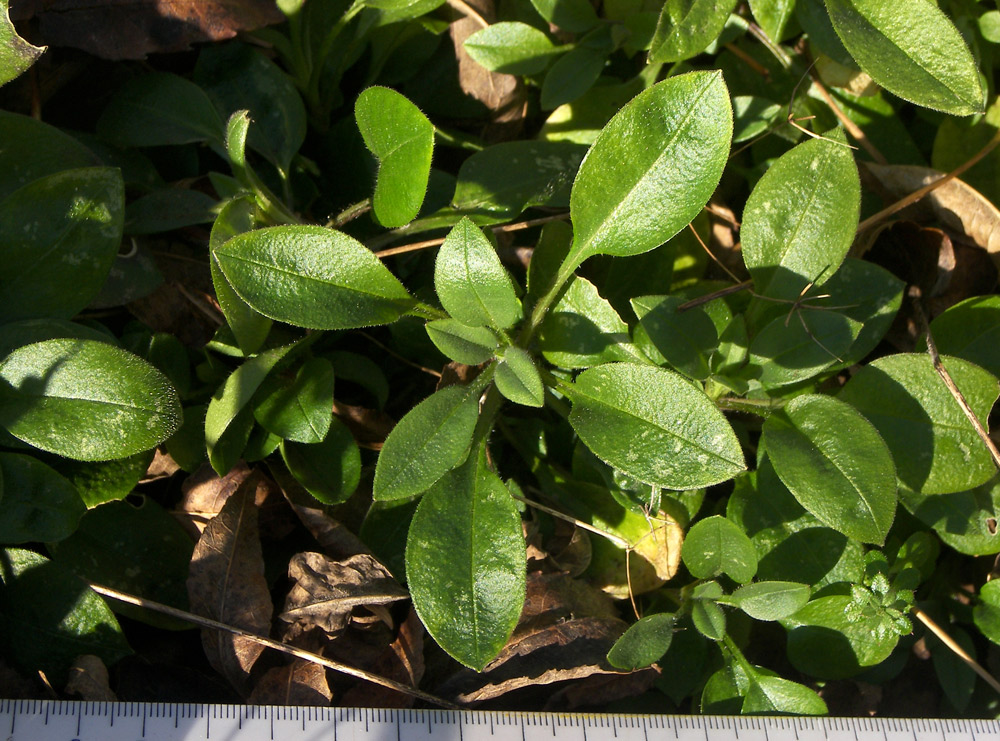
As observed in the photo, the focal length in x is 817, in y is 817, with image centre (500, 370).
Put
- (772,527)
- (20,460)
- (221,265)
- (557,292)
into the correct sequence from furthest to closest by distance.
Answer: (772,527), (557,292), (20,460), (221,265)

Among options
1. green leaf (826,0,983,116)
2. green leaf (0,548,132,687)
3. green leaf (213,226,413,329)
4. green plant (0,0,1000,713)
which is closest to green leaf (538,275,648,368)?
green plant (0,0,1000,713)

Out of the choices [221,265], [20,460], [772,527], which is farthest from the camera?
[772,527]

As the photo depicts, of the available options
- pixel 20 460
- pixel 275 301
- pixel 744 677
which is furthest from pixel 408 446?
pixel 744 677

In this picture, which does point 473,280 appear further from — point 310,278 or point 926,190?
point 926,190

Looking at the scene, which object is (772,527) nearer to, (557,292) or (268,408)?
(557,292)

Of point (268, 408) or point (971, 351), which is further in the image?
point (971, 351)

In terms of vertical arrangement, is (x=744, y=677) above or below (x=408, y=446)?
below

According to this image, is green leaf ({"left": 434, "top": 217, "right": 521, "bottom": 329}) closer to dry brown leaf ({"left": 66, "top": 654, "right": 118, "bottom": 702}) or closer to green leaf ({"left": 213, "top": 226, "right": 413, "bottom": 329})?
green leaf ({"left": 213, "top": 226, "right": 413, "bottom": 329})
